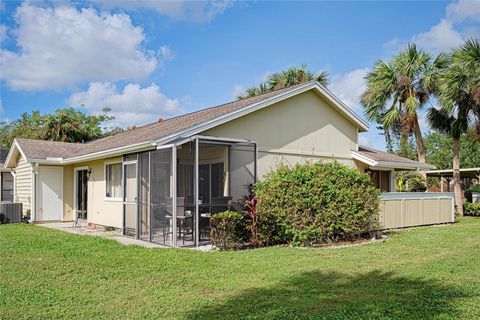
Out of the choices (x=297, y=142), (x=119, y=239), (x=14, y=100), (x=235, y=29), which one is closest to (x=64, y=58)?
(x=235, y=29)

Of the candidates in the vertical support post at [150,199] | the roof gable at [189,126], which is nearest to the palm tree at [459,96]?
the roof gable at [189,126]

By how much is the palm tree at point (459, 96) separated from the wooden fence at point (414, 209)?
481 cm

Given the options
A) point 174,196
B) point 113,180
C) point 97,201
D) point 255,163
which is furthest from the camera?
point 97,201

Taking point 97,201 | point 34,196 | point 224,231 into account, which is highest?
point 34,196

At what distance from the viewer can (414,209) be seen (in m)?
15.3

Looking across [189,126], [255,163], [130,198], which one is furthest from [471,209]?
[130,198]

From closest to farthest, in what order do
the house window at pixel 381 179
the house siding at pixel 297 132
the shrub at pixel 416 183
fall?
the house siding at pixel 297 132 → the house window at pixel 381 179 → the shrub at pixel 416 183

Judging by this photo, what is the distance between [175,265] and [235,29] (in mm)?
9211

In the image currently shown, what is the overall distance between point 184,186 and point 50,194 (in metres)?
8.80

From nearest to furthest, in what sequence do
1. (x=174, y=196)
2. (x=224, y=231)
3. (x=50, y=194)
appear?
(x=224, y=231) < (x=174, y=196) < (x=50, y=194)

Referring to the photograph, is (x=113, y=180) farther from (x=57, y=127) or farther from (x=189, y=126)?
(x=57, y=127)

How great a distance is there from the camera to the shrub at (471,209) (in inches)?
806

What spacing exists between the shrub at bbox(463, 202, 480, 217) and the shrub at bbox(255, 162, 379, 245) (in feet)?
38.7

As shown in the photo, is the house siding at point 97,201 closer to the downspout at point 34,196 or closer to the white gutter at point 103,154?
the white gutter at point 103,154
